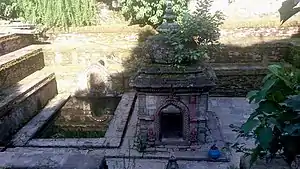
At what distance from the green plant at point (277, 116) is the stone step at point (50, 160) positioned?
116 inches

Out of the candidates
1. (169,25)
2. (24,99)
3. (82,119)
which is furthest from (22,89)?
(169,25)

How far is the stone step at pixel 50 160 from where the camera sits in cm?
400

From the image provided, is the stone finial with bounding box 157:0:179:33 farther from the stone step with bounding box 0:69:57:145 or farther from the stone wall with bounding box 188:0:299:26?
the stone wall with bounding box 188:0:299:26

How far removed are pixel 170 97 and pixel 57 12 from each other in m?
7.58

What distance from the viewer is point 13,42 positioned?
10.9 metres

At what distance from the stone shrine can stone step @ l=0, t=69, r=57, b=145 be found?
305cm

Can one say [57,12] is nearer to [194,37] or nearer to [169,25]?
[169,25]

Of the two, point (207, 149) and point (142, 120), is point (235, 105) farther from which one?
point (142, 120)

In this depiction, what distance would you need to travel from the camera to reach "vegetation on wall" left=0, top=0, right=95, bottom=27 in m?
12.2

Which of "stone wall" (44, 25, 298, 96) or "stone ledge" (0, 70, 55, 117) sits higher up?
"stone wall" (44, 25, 298, 96)

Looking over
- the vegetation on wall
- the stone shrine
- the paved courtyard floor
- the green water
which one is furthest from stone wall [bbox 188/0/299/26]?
the stone shrine

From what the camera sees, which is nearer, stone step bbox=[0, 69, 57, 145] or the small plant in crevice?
the small plant in crevice

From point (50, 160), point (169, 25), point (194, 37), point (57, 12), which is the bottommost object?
point (50, 160)

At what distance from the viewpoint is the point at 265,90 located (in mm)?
1138
